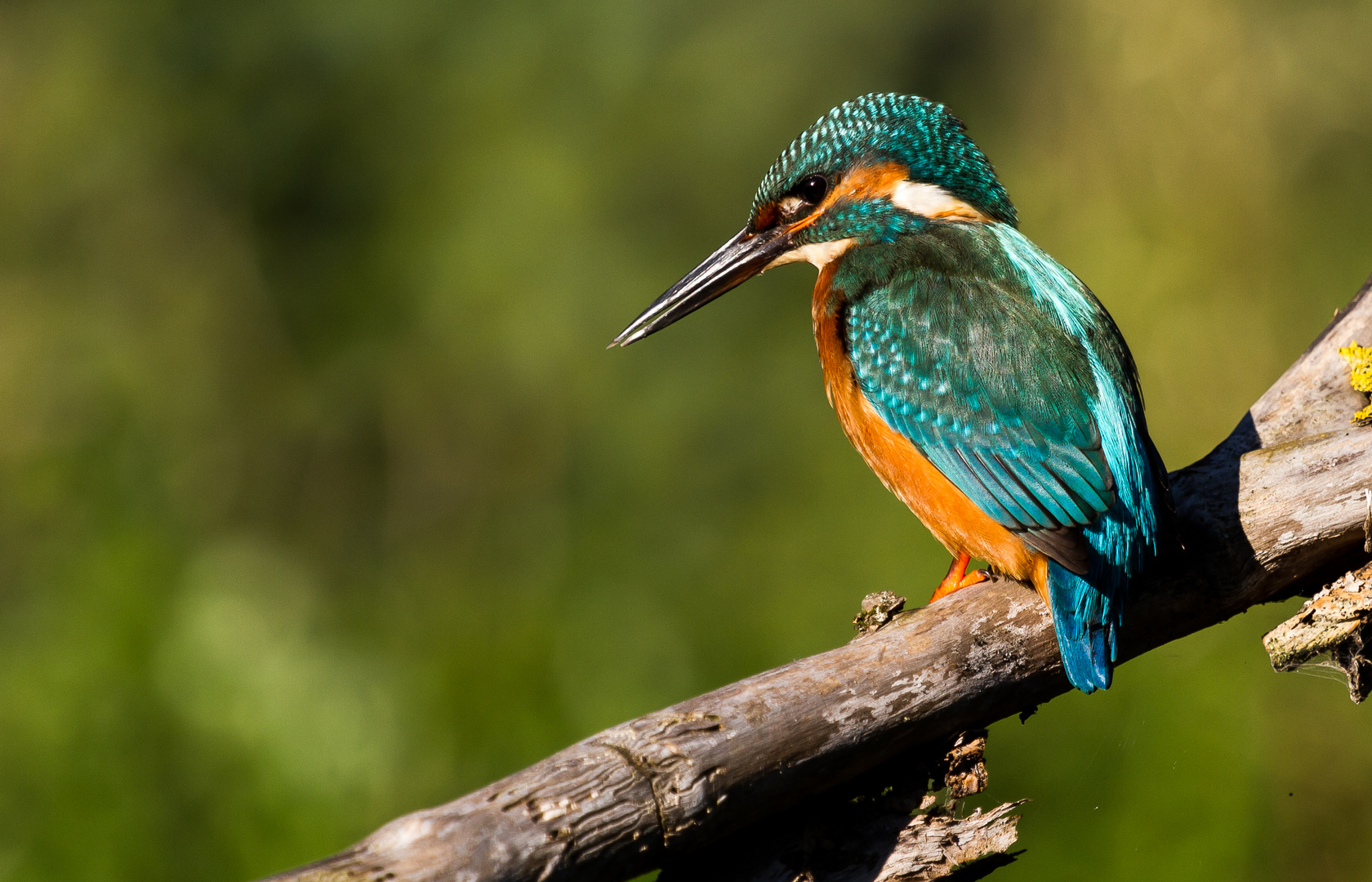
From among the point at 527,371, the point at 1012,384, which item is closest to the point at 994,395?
the point at 1012,384

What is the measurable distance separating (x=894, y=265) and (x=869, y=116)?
0.38 m

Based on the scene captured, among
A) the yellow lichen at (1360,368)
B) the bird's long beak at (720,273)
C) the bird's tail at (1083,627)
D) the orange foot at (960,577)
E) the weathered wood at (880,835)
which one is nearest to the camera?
the weathered wood at (880,835)

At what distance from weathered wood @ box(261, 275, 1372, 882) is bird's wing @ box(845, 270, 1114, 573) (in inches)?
6.3

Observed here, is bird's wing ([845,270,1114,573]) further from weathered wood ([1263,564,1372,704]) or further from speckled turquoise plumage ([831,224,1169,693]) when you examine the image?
weathered wood ([1263,564,1372,704])

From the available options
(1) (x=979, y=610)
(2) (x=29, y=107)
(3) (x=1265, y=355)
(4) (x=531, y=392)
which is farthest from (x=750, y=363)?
(2) (x=29, y=107)

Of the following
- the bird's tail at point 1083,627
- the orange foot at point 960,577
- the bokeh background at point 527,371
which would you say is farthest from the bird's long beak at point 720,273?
the bokeh background at point 527,371

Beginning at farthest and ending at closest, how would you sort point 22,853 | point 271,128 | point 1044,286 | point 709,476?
1. point 271,128
2. point 709,476
3. point 22,853
4. point 1044,286

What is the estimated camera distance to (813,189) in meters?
2.30

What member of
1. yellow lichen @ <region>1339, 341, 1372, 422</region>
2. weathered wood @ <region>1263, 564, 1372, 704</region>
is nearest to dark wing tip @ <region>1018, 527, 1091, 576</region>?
weathered wood @ <region>1263, 564, 1372, 704</region>

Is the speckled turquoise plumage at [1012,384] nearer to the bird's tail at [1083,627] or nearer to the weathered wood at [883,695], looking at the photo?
the bird's tail at [1083,627]

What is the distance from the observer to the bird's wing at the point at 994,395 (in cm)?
179

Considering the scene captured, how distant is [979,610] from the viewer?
176 cm

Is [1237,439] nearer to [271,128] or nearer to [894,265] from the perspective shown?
[894,265]

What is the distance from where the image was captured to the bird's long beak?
237cm
